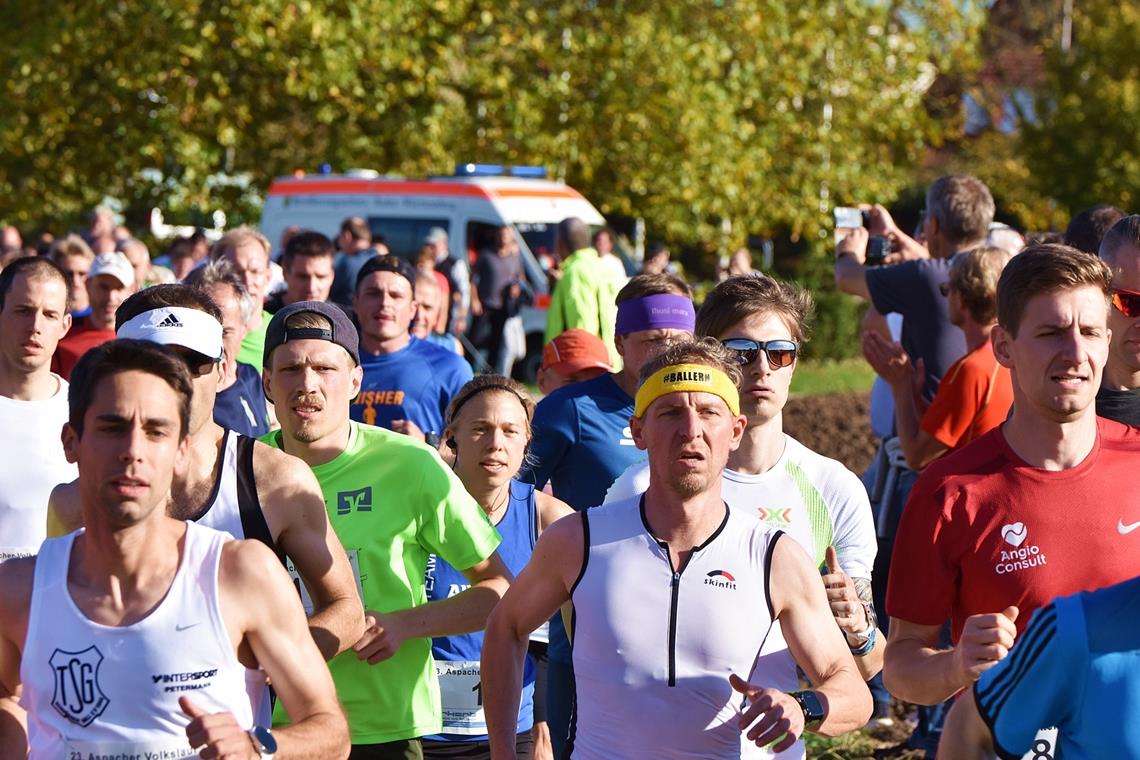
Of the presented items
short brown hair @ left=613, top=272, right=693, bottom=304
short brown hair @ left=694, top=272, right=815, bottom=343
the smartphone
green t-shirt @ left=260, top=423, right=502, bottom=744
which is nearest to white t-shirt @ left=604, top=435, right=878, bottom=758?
short brown hair @ left=694, top=272, right=815, bottom=343

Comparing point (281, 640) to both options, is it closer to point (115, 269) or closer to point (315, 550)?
point (315, 550)

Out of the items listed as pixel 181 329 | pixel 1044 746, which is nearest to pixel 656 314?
pixel 181 329

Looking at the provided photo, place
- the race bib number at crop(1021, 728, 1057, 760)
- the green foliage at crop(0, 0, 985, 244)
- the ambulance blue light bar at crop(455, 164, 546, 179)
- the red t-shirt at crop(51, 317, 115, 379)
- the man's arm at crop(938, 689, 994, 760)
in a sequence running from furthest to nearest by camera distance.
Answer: the green foliage at crop(0, 0, 985, 244) < the ambulance blue light bar at crop(455, 164, 546, 179) < the red t-shirt at crop(51, 317, 115, 379) < the race bib number at crop(1021, 728, 1057, 760) < the man's arm at crop(938, 689, 994, 760)

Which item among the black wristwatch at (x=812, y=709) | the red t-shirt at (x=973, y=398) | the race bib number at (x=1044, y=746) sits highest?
the red t-shirt at (x=973, y=398)

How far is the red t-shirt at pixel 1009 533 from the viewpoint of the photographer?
150 inches

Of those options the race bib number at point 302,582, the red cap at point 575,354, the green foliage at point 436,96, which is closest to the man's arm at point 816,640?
the race bib number at point 302,582

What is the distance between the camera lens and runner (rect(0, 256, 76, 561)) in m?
5.58

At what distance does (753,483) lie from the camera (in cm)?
468

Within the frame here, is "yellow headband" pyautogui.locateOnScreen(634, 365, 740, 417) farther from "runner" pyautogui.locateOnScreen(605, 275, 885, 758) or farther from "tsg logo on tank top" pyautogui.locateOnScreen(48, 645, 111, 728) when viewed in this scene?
"tsg logo on tank top" pyautogui.locateOnScreen(48, 645, 111, 728)

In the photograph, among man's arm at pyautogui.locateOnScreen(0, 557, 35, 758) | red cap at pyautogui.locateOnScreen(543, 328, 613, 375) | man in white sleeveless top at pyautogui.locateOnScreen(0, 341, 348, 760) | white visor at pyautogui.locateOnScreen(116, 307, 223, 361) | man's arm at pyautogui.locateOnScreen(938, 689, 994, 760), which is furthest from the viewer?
red cap at pyautogui.locateOnScreen(543, 328, 613, 375)

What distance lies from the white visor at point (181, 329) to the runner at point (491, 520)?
1274 mm

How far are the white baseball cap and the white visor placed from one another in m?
4.31

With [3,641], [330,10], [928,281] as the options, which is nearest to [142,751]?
[3,641]

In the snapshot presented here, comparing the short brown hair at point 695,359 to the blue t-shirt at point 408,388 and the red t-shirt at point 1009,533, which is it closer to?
the red t-shirt at point 1009,533
